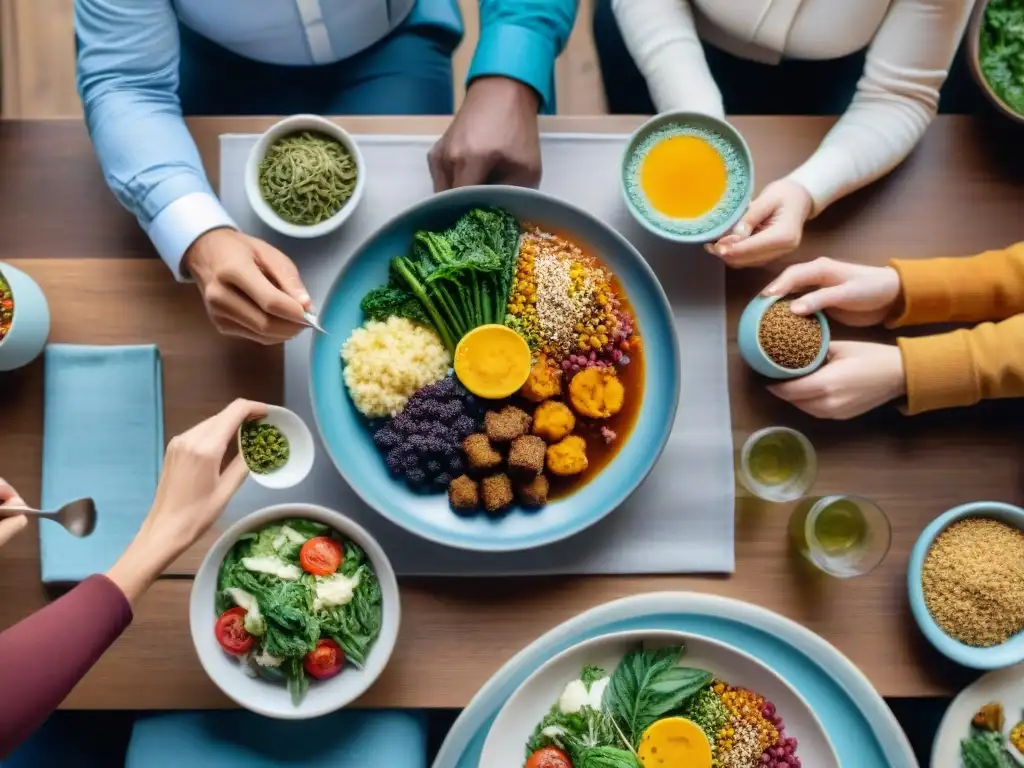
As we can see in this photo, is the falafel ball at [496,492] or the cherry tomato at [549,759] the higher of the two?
the falafel ball at [496,492]

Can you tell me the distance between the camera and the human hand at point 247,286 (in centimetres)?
127

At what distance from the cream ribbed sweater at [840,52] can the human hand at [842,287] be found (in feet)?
0.40

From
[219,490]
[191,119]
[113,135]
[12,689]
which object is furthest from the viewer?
[191,119]

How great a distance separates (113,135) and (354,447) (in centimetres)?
64

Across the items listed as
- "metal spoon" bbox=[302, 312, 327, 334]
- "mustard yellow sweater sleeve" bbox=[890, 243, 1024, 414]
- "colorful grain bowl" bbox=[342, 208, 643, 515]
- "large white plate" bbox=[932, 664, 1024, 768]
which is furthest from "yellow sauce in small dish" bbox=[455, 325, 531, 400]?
"large white plate" bbox=[932, 664, 1024, 768]

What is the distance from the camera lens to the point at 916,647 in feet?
4.54

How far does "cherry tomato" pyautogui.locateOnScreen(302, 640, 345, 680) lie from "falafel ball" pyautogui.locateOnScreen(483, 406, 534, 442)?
40 centimetres

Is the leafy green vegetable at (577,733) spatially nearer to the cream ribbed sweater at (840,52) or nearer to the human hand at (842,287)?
the human hand at (842,287)

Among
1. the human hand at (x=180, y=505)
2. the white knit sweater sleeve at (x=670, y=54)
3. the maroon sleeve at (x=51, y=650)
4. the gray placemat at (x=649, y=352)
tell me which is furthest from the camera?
the white knit sweater sleeve at (x=670, y=54)

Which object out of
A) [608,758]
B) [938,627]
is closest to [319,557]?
[608,758]

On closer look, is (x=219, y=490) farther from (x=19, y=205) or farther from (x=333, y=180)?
(x=19, y=205)

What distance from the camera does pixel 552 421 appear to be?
1.35 meters

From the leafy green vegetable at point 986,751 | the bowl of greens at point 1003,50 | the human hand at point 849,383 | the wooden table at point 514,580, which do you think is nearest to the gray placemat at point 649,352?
→ the wooden table at point 514,580

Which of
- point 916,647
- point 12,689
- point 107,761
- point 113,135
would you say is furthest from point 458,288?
point 107,761
